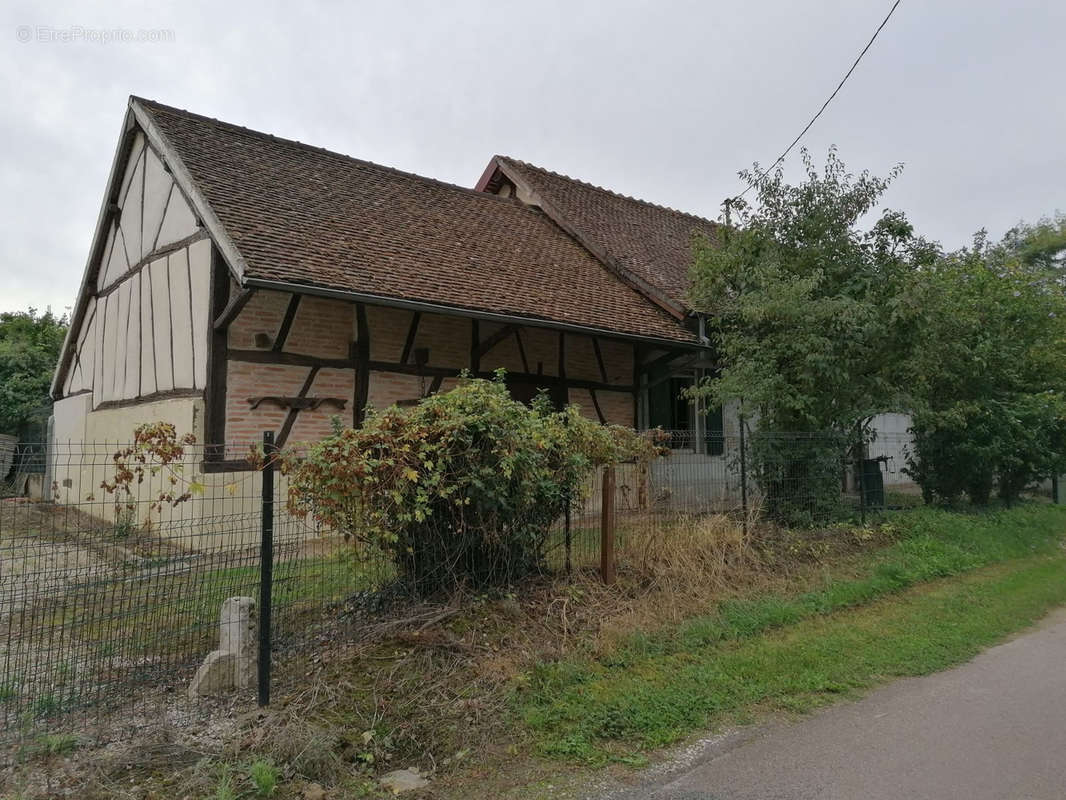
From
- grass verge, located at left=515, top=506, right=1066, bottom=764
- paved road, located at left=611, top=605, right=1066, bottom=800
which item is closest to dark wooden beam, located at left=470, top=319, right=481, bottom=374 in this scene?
grass verge, located at left=515, top=506, right=1066, bottom=764

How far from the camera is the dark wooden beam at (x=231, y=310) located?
8.44 metres

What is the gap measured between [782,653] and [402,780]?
2982 mm

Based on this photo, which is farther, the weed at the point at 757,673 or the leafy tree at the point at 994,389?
the leafy tree at the point at 994,389

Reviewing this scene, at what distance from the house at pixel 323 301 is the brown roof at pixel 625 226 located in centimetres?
11

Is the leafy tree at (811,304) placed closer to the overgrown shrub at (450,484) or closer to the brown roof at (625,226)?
the brown roof at (625,226)

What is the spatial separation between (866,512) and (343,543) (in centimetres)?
761

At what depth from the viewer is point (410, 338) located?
10.4m

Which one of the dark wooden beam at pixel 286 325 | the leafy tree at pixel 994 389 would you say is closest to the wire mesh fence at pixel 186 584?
the dark wooden beam at pixel 286 325

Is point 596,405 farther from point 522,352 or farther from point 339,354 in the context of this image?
point 339,354

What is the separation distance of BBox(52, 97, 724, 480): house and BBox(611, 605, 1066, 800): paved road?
16.5ft

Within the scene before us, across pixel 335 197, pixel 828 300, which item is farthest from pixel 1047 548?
pixel 335 197

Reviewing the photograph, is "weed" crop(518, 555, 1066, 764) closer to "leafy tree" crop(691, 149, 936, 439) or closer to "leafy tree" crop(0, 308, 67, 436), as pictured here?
"leafy tree" crop(691, 149, 936, 439)

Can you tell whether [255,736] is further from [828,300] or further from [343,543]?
[828,300]

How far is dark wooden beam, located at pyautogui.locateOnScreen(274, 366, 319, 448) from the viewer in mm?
9242
